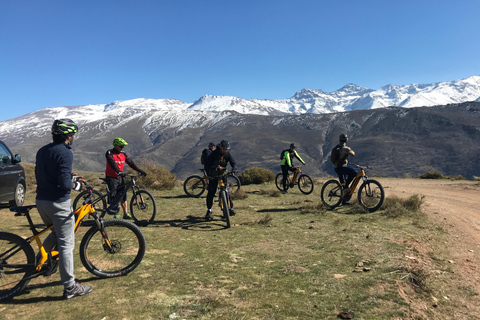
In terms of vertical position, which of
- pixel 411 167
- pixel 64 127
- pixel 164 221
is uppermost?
pixel 64 127

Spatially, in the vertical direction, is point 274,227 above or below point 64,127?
below

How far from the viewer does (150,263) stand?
5.38 m

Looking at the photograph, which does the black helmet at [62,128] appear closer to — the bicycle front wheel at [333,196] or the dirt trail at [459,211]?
the dirt trail at [459,211]

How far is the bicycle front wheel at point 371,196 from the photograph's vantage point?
949 cm

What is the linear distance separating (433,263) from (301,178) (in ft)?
31.2

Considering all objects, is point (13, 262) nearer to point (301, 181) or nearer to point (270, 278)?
point (270, 278)

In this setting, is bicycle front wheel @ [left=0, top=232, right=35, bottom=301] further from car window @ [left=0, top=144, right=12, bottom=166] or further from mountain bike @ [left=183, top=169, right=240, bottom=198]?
mountain bike @ [left=183, top=169, right=240, bottom=198]

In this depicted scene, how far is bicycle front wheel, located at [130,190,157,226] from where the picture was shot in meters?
8.81

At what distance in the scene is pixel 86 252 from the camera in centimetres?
457

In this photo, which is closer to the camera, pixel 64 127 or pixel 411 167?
pixel 64 127

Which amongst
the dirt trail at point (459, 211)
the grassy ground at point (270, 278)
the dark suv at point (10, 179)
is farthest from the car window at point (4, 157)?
the dirt trail at point (459, 211)

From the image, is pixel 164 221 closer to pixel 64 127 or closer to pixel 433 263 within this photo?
pixel 64 127

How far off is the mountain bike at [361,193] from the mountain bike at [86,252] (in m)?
7.29

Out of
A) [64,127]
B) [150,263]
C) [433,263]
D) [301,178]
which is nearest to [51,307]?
[150,263]
